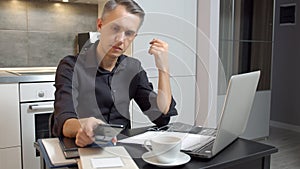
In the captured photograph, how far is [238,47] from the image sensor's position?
11.3 feet

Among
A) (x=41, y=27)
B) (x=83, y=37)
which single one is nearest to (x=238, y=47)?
(x=83, y=37)

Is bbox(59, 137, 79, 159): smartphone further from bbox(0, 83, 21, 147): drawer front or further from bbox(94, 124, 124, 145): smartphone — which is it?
bbox(0, 83, 21, 147): drawer front

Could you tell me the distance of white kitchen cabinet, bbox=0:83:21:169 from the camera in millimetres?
2041

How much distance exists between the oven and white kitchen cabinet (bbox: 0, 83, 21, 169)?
32 mm

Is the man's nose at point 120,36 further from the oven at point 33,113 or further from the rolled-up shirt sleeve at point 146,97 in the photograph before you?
the oven at point 33,113

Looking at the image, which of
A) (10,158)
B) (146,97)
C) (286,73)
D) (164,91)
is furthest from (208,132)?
(286,73)

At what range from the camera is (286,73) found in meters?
4.40

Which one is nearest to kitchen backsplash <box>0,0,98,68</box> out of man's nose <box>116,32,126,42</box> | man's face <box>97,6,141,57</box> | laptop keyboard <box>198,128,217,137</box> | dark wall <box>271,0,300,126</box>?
man's face <box>97,6,141,57</box>

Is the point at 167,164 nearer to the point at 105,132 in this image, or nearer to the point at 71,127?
the point at 105,132

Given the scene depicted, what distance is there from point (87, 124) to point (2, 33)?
75.1 inches

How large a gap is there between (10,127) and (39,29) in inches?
34.7

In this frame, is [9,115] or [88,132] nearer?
[88,132]

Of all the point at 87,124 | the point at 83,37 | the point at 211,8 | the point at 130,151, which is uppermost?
the point at 211,8

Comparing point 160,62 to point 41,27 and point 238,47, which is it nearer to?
point 41,27
